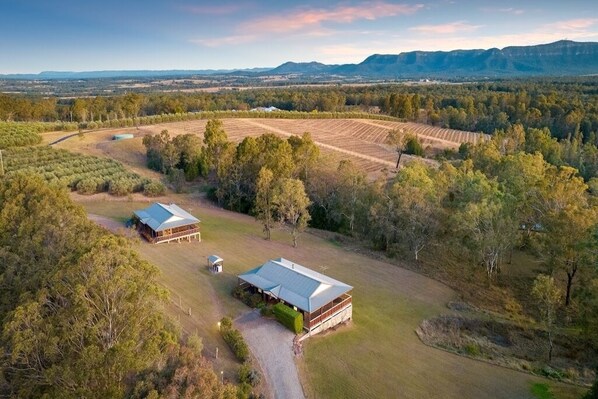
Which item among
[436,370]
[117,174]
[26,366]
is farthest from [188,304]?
[117,174]

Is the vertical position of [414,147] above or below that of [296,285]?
below

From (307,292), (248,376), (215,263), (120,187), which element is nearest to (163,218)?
(215,263)

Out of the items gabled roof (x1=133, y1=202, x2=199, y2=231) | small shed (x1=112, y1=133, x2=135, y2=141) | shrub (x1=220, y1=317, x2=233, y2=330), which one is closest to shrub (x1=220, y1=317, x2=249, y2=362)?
shrub (x1=220, y1=317, x2=233, y2=330)

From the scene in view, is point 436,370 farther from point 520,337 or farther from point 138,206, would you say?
point 138,206

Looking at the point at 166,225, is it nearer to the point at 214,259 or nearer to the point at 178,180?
the point at 214,259

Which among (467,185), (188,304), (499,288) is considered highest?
(467,185)
